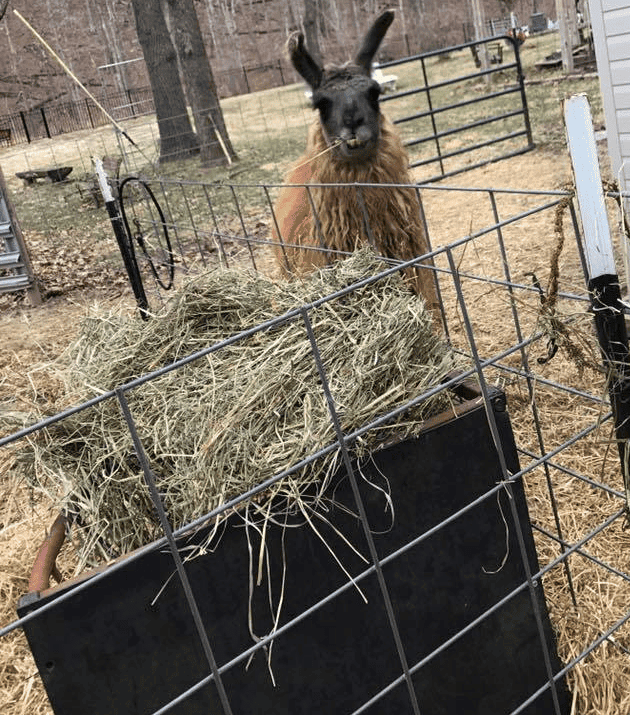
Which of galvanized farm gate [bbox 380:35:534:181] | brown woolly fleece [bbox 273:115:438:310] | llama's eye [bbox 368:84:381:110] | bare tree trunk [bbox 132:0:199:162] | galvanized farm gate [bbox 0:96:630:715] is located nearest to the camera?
galvanized farm gate [bbox 0:96:630:715]

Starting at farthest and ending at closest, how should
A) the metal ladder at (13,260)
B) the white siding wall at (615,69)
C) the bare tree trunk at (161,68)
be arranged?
the bare tree trunk at (161,68) → the metal ladder at (13,260) → the white siding wall at (615,69)

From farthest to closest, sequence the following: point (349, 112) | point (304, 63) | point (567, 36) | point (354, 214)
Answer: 1. point (567, 36)
2. point (304, 63)
3. point (349, 112)
4. point (354, 214)

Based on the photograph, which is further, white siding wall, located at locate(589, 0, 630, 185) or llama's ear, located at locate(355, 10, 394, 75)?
llama's ear, located at locate(355, 10, 394, 75)

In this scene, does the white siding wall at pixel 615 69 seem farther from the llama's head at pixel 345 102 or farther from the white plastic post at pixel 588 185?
the white plastic post at pixel 588 185

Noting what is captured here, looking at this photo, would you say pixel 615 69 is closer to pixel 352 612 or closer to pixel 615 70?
pixel 615 70

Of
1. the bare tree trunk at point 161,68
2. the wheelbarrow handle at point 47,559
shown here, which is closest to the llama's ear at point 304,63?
the wheelbarrow handle at point 47,559

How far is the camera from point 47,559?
1.63 meters

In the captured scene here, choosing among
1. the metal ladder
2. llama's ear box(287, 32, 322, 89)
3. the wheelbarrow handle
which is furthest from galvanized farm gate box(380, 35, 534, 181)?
the wheelbarrow handle

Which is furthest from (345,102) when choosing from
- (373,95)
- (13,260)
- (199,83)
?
(199,83)

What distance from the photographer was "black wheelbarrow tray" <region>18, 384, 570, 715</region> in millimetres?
1443

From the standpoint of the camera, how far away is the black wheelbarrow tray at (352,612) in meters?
1.44

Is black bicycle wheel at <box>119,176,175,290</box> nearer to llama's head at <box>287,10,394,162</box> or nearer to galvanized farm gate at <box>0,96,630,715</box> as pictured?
llama's head at <box>287,10,394,162</box>

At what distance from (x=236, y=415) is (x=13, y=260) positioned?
7.66 meters

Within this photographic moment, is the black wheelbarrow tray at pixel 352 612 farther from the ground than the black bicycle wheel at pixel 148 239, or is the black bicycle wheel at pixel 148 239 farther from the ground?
the black bicycle wheel at pixel 148 239
